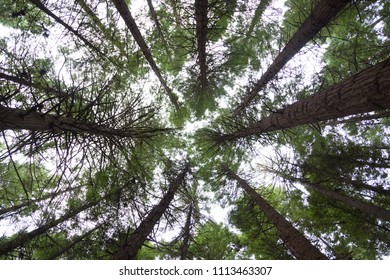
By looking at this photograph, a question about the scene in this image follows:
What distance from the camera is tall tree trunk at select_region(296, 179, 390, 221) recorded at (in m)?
6.13

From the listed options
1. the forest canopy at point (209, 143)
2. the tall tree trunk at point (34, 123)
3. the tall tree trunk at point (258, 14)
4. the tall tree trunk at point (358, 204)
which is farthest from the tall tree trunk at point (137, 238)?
the tall tree trunk at point (258, 14)

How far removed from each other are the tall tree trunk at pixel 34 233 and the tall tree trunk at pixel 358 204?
7554 mm


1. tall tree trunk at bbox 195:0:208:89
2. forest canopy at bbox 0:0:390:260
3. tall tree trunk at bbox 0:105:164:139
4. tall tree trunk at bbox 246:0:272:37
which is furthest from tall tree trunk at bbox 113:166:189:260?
tall tree trunk at bbox 246:0:272:37

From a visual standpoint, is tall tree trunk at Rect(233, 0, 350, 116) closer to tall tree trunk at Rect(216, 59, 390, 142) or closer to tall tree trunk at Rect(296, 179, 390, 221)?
tall tree trunk at Rect(216, 59, 390, 142)

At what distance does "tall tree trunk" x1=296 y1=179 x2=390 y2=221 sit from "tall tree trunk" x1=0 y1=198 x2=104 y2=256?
755 cm

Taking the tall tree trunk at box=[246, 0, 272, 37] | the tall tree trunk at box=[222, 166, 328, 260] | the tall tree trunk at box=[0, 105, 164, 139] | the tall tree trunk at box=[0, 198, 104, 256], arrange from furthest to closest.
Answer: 1. the tall tree trunk at box=[246, 0, 272, 37]
2. the tall tree trunk at box=[0, 198, 104, 256]
3. the tall tree trunk at box=[222, 166, 328, 260]
4. the tall tree trunk at box=[0, 105, 164, 139]

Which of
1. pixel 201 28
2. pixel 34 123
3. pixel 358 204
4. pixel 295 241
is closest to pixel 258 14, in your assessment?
pixel 201 28

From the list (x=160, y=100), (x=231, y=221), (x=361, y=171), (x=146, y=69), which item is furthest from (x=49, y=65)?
(x=361, y=171)

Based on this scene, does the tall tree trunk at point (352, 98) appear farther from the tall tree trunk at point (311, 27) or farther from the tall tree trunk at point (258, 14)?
the tall tree trunk at point (258, 14)

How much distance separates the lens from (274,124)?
4762mm

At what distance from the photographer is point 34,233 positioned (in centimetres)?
633

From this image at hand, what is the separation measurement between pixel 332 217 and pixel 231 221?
3.50 metres

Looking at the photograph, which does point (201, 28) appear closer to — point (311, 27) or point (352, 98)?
point (311, 27)

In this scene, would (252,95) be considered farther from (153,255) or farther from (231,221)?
(153,255)
